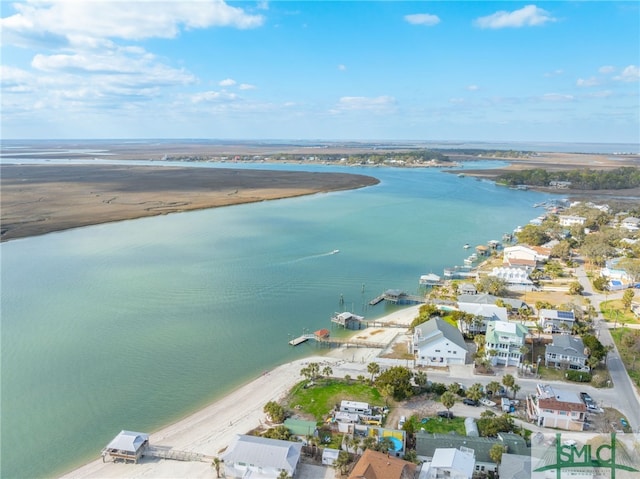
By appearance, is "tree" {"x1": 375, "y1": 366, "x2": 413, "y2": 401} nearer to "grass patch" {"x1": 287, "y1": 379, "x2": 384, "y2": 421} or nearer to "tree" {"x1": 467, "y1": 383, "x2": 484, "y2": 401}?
"grass patch" {"x1": 287, "y1": 379, "x2": 384, "y2": 421}

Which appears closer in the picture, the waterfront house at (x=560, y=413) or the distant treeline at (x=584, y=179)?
the waterfront house at (x=560, y=413)

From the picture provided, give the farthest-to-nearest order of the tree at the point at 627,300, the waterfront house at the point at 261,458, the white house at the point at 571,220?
the white house at the point at 571,220 < the tree at the point at 627,300 < the waterfront house at the point at 261,458

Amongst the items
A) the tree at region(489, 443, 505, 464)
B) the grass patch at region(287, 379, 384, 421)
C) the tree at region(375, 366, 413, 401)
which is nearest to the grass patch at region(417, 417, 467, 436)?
the tree at region(375, 366, 413, 401)

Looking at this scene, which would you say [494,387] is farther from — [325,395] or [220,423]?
[220,423]

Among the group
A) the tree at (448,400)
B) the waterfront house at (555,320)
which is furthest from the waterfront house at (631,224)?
the tree at (448,400)

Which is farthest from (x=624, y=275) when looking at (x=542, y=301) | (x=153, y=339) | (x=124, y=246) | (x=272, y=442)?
(x=124, y=246)

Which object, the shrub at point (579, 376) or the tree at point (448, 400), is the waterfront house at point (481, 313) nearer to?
the shrub at point (579, 376)

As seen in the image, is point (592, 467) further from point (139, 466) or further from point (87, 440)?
point (87, 440)
